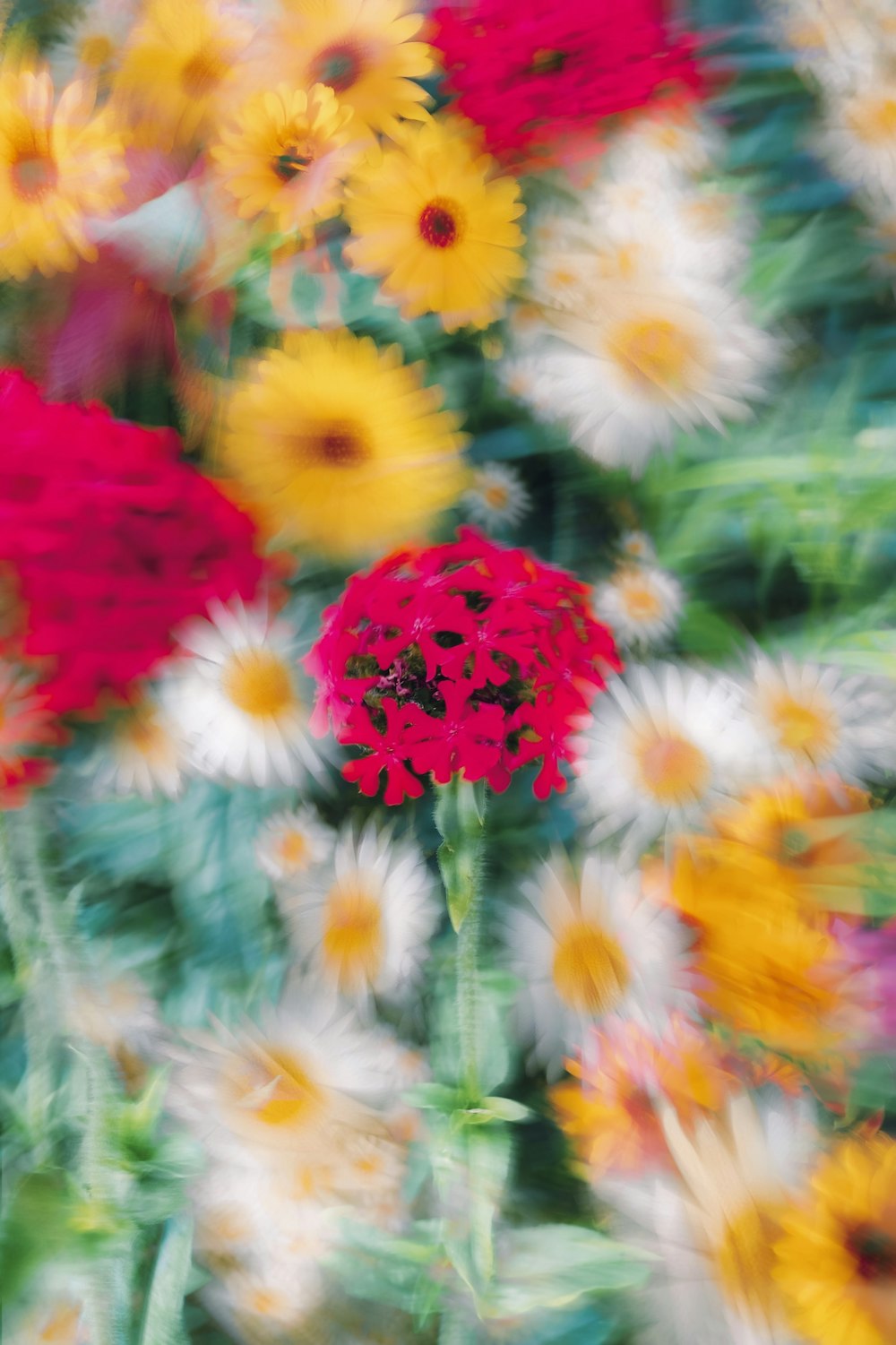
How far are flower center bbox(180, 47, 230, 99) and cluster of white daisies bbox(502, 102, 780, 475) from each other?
0.12 m

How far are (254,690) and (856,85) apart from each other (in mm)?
245

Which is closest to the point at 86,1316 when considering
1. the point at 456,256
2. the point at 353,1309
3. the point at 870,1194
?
the point at 353,1309

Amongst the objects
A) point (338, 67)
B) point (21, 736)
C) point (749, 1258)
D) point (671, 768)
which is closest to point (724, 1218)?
point (749, 1258)

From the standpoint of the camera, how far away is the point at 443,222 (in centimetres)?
29

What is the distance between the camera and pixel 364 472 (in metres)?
0.30

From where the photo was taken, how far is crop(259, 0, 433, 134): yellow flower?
0.29 metres

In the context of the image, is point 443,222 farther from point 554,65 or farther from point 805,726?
point 805,726

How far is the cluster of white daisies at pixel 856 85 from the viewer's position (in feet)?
0.89

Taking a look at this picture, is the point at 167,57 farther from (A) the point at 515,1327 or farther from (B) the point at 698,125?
(A) the point at 515,1327

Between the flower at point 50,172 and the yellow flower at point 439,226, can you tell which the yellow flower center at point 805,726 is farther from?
the flower at point 50,172

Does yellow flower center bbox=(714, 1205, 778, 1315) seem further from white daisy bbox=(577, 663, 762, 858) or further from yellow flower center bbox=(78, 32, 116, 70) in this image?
yellow flower center bbox=(78, 32, 116, 70)

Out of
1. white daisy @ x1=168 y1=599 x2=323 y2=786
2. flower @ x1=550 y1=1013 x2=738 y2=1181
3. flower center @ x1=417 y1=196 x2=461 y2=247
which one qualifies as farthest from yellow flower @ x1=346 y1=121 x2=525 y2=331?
flower @ x1=550 y1=1013 x2=738 y2=1181

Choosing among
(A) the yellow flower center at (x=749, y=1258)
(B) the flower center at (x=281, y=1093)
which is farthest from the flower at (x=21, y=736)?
(A) the yellow flower center at (x=749, y=1258)

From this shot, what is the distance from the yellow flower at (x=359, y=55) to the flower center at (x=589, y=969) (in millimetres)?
245
